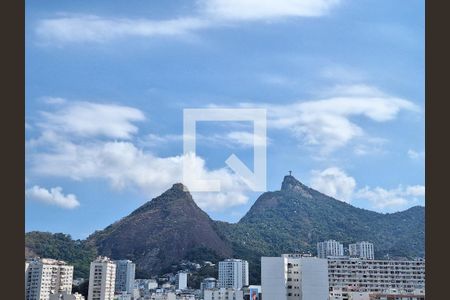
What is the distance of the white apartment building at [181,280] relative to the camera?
10.3 meters

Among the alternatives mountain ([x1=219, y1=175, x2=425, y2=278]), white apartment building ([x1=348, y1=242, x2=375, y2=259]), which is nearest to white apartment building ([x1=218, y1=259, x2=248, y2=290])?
mountain ([x1=219, y1=175, x2=425, y2=278])

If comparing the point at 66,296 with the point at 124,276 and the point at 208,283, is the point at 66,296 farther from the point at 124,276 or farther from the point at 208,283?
the point at 208,283

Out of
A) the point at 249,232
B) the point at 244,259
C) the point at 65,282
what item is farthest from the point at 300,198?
the point at 65,282

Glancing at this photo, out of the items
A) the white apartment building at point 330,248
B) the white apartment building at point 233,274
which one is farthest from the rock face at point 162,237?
the white apartment building at point 330,248

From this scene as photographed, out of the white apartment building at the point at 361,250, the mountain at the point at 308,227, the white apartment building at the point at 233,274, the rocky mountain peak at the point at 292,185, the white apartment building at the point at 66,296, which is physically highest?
the rocky mountain peak at the point at 292,185

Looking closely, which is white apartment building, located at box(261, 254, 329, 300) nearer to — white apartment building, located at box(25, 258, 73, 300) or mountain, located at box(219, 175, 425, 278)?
mountain, located at box(219, 175, 425, 278)

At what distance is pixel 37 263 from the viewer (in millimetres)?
9625

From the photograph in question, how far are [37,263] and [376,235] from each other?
7558 mm

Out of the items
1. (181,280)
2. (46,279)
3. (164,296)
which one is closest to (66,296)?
(46,279)

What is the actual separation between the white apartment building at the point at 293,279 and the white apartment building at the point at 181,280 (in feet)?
13.2

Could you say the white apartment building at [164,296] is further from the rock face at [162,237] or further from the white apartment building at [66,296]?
the rock face at [162,237]

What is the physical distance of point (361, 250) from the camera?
11773 millimetres

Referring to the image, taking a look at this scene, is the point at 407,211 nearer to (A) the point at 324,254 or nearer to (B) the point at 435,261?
(A) the point at 324,254

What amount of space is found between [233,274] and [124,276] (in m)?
2.30
